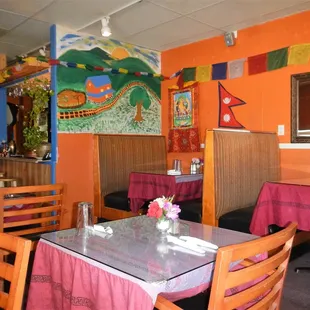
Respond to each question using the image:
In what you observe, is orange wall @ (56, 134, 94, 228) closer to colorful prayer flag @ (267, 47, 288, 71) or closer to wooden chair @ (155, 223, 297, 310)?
colorful prayer flag @ (267, 47, 288, 71)

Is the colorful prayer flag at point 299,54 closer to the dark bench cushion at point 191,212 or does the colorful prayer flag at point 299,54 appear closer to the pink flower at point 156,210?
the dark bench cushion at point 191,212

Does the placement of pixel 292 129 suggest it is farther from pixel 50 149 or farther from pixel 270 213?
pixel 50 149

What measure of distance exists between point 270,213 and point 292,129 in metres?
1.58

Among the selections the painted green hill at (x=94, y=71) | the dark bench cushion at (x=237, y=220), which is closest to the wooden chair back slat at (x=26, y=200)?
the dark bench cushion at (x=237, y=220)

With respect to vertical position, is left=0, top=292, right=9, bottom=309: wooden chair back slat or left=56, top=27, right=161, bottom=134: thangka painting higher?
left=56, top=27, right=161, bottom=134: thangka painting

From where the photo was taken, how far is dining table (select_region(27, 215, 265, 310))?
124 cm

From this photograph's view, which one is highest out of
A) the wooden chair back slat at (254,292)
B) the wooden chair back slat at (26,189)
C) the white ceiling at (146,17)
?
the white ceiling at (146,17)

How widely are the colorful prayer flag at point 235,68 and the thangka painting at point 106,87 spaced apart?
4.54 feet

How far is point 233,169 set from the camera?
3422mm

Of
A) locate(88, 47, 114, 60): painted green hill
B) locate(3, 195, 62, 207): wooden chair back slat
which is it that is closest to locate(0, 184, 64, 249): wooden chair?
locate(3, 195, 62, 207): wooden chair back slat

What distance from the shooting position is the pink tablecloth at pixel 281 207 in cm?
277

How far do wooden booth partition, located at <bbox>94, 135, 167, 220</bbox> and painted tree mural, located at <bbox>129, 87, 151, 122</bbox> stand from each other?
41cm

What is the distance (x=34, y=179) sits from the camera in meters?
4.82

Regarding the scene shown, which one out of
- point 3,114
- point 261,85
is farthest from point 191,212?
point 3,114
